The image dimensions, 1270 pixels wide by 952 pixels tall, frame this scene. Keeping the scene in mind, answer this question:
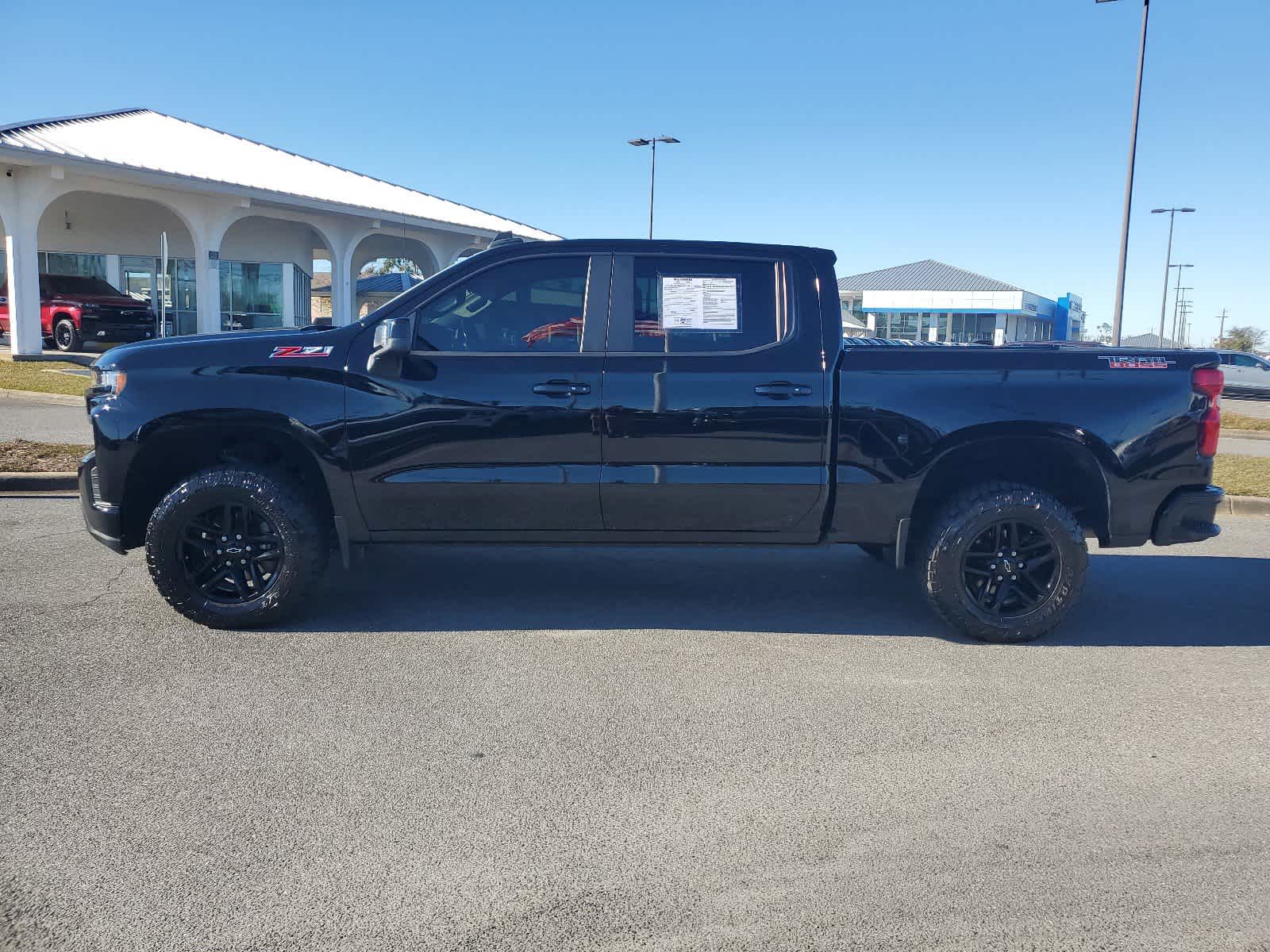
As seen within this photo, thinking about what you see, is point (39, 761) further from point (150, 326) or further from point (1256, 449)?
point (150, 326)

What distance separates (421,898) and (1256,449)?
1503 centimetres

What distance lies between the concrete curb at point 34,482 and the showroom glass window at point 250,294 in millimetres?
22900

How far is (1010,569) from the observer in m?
5.05

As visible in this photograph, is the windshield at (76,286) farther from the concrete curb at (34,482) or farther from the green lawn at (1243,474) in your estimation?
the green lawn at (1243,474)

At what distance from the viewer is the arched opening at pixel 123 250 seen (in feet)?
89.6

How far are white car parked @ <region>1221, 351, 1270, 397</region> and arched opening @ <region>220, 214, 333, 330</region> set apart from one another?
26.0 metres

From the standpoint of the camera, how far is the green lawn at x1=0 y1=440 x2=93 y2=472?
8.87 meters

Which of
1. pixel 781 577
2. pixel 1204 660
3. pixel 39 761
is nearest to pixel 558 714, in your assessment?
pixel 39 761

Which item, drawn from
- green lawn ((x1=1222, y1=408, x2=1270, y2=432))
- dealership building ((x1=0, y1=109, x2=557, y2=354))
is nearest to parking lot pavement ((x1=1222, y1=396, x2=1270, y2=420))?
green lawn ((x1=1222, y1=408, x2=1270, y2=432))

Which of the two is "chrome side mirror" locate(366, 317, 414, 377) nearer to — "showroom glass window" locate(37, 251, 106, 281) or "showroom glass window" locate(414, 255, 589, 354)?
"showroom glass window" locate(414, 255, 589, 354)

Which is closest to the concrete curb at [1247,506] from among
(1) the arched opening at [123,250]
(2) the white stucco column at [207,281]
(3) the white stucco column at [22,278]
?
(3) the white stucco column at [22,278]

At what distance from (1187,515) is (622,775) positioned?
325 cm

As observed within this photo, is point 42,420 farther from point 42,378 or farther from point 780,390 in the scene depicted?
point 780,390

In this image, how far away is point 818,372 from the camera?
4945mm
